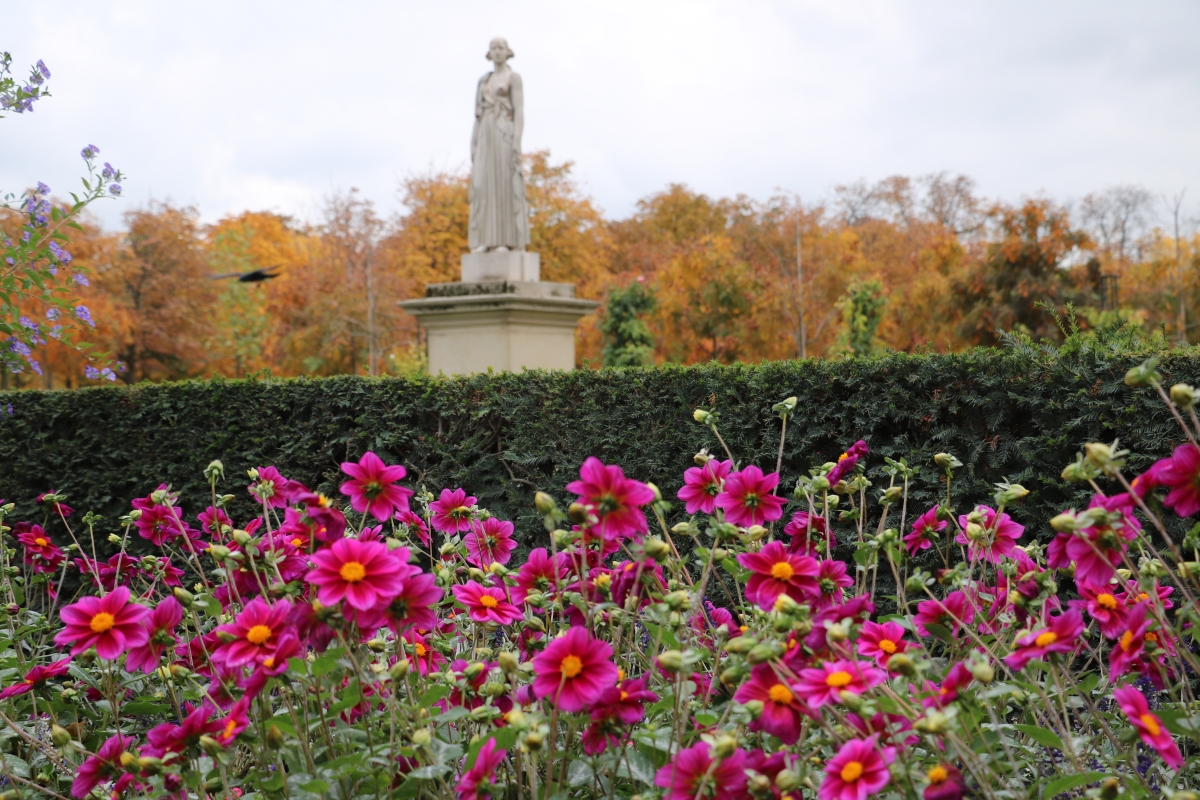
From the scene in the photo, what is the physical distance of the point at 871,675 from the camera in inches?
54.7

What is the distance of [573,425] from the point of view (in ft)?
15.2

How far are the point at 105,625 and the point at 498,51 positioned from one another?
7.49m

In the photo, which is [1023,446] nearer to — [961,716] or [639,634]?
[639,634]

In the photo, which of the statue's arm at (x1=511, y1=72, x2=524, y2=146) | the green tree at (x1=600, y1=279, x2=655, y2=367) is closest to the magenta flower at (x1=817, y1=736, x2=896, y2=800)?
the statue's arm at (x1=511, y1=72, x2=524, y2=146)

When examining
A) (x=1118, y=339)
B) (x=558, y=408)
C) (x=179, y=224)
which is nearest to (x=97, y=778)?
(x=558, y=408)

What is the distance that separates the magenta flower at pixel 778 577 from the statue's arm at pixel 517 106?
24.2ft

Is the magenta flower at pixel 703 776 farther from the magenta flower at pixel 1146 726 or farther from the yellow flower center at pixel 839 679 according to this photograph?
the magenta flower at pixel 1146 726

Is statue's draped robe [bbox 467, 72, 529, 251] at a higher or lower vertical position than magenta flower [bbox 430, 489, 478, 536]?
higher

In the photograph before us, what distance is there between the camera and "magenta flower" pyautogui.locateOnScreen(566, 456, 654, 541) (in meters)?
1.55

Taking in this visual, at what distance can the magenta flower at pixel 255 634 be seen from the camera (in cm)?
152

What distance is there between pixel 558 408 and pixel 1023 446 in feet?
6.87

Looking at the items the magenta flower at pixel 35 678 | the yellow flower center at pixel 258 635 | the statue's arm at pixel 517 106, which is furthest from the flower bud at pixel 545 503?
the statue's arm at pixel 517 106

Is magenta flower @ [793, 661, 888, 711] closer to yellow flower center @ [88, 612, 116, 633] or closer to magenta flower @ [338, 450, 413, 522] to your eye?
magenta flower @ [338, 450, 413, 522]

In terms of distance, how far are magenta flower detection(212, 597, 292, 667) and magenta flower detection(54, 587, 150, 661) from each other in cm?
18
